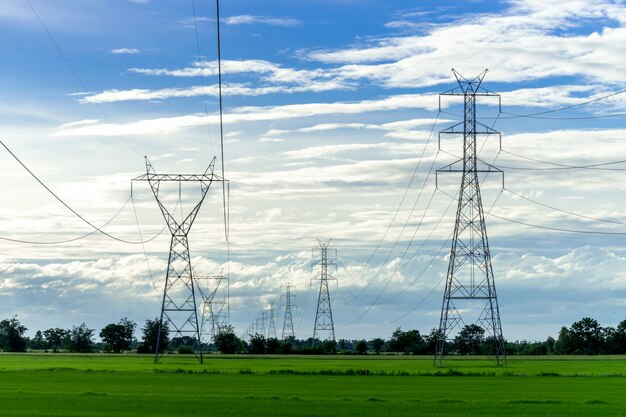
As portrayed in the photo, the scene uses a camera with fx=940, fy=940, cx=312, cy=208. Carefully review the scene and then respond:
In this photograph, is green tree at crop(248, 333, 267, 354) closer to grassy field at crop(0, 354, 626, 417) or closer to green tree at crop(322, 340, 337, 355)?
green tree at crop(322, 340, 337, 355)

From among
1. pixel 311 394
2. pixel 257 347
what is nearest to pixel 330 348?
pixel 257 347

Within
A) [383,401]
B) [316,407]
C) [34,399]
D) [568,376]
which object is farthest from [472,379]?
[34,399]

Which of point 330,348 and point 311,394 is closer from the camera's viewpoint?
point 311,394

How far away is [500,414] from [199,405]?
16672mm

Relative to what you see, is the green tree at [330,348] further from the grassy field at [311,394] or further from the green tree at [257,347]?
the grassy field at [311,394]

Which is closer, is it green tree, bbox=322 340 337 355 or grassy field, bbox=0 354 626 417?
grassy field, bbox=0 354 626 417

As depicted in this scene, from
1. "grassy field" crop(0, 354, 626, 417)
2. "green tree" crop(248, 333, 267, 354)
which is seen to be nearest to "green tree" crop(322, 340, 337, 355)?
"green tree" crop(248, 333, 267, 354)

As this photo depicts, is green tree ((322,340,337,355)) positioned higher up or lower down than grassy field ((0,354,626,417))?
higher up

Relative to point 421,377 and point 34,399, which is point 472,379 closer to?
point 421,377

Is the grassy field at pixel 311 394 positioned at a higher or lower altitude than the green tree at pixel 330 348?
lower

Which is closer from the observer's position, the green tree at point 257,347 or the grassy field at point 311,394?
the grassy field at point 311,394

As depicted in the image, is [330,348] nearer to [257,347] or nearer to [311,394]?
[257,347]

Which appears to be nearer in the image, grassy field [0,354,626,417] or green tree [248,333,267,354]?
grassy field [0,354,626,417]

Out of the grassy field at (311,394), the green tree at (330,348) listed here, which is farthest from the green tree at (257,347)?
the grassy field at (311,394)
